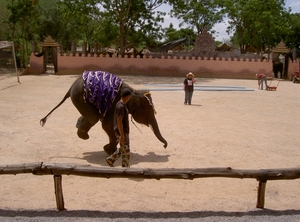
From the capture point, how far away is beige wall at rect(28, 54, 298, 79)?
83.8 ft

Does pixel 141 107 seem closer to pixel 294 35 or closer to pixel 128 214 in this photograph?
pixel 128 214

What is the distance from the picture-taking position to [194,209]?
15.8 ft

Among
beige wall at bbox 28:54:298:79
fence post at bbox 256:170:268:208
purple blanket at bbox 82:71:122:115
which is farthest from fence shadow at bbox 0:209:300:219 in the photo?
beige wall at bbox 28:54:298:79

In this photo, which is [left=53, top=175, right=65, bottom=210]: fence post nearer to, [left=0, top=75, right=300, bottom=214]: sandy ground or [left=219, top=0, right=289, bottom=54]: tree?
[left=0, top=75, right=300, bottom=214]: sandy ground

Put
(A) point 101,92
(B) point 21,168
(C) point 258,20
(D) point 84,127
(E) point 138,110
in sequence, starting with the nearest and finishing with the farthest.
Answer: (B) point 21,168
(A) point 101,92
(E) point 138,110
(D) point 84,127
(C) point 258,20

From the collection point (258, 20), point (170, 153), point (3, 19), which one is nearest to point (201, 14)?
point (258, 20)

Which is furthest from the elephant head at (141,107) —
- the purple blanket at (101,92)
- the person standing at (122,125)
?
the person standing at (122,125)

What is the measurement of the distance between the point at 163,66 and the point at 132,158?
64.4 feet

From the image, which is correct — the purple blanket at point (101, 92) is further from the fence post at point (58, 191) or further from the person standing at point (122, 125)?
the fence post at point (58, 191)

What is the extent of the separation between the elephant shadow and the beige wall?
62.4 ft

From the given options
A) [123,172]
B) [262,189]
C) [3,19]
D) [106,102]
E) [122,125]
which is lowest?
[262,189]

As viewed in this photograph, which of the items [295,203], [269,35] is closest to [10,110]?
[295,203]

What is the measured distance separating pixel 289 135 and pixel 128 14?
20.3m

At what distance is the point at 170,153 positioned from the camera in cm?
736
